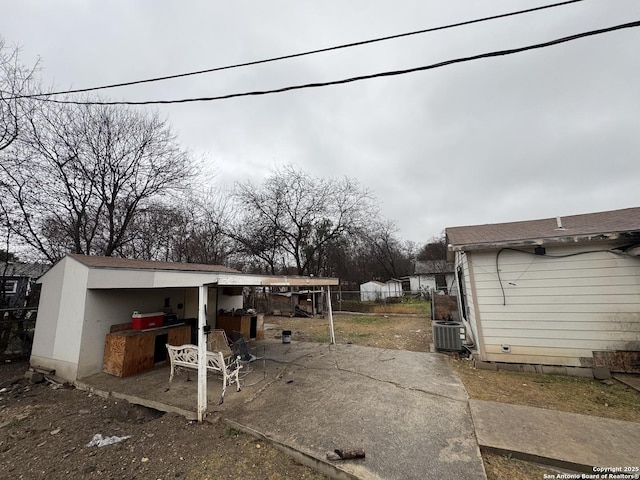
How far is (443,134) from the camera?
10.8 metres

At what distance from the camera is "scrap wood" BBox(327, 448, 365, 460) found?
2607 mm

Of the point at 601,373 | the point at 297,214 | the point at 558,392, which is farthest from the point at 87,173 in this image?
the point at 601,373

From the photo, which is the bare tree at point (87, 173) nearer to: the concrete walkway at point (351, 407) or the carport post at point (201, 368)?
the concrete walkway at point (351, 407)

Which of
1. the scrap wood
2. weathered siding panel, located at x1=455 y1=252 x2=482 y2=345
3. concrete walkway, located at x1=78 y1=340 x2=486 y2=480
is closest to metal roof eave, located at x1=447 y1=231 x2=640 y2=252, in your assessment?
weathered siding panel, located at x1=455 y1=252 x2=482 y2=345

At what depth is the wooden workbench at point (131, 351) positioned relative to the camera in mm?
5398

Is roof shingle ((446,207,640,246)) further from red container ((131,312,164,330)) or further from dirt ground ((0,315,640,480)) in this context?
red container ((131,312,164,330))

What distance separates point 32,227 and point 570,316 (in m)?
15.8

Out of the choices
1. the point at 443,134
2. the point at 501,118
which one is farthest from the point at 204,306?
the point at 443,134

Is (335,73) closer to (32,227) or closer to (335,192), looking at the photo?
(32,227)

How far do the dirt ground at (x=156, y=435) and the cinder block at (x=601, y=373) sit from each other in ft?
0.67

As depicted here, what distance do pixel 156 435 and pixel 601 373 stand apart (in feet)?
26.2

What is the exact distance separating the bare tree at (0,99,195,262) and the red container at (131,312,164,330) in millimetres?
6245

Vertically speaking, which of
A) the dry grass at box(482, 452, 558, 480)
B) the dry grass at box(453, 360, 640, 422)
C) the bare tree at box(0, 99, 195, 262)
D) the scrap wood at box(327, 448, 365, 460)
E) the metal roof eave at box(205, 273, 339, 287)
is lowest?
the dry grass at box(453, 360, 640, 422)

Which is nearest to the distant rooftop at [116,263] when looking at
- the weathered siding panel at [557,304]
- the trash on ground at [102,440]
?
the trash on ground at [102,440]
